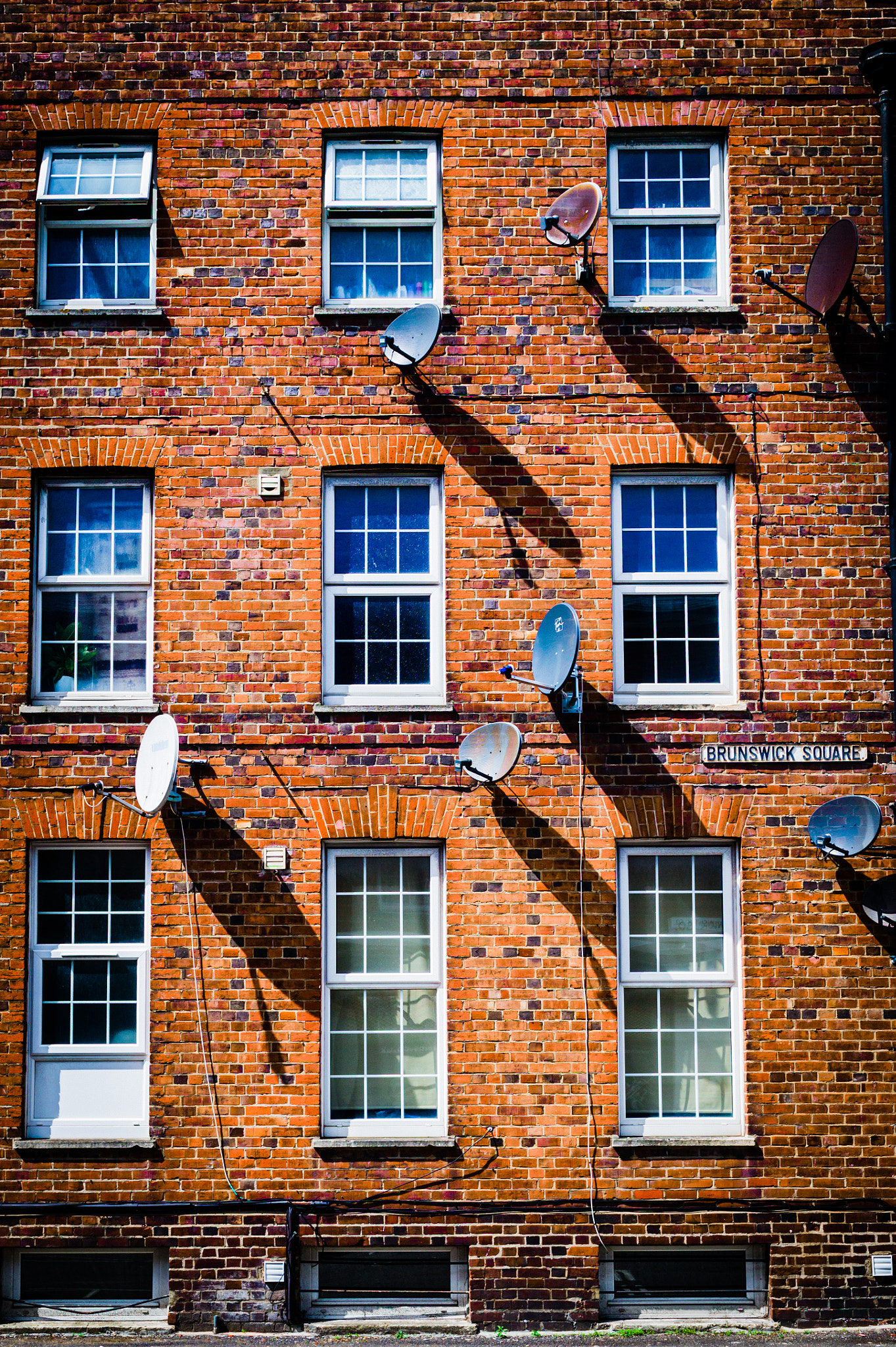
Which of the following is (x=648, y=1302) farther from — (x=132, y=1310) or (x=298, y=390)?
(x=298, y=390)

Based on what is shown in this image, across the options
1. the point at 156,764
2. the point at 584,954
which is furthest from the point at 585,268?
the point at 584,954

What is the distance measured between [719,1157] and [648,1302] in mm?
1289

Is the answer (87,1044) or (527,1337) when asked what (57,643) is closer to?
(87,1044)

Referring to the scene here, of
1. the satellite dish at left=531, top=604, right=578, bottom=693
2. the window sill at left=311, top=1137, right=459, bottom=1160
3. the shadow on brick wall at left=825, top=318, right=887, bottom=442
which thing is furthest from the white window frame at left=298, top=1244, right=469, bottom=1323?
the shadow on brick wall at left=825, top=318, right=887, bottom=442

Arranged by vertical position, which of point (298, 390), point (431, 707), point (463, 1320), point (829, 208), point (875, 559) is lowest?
point (463, 1320)

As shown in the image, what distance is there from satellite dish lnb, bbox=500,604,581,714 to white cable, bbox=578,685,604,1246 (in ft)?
0.43

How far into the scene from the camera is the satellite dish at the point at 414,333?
10.1m

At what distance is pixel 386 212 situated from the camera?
35.4 feet

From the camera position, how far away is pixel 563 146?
10.7 meters

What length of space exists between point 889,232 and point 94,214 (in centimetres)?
679

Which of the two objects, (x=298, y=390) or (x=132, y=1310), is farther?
(x=298, y=390)

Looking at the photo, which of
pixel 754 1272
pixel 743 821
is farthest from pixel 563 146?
pixel 754 1272

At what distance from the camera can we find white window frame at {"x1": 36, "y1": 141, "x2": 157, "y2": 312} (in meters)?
10.8

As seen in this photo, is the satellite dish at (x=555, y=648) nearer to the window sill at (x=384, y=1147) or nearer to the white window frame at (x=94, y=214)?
the window sill at (x=384, y=1147)
